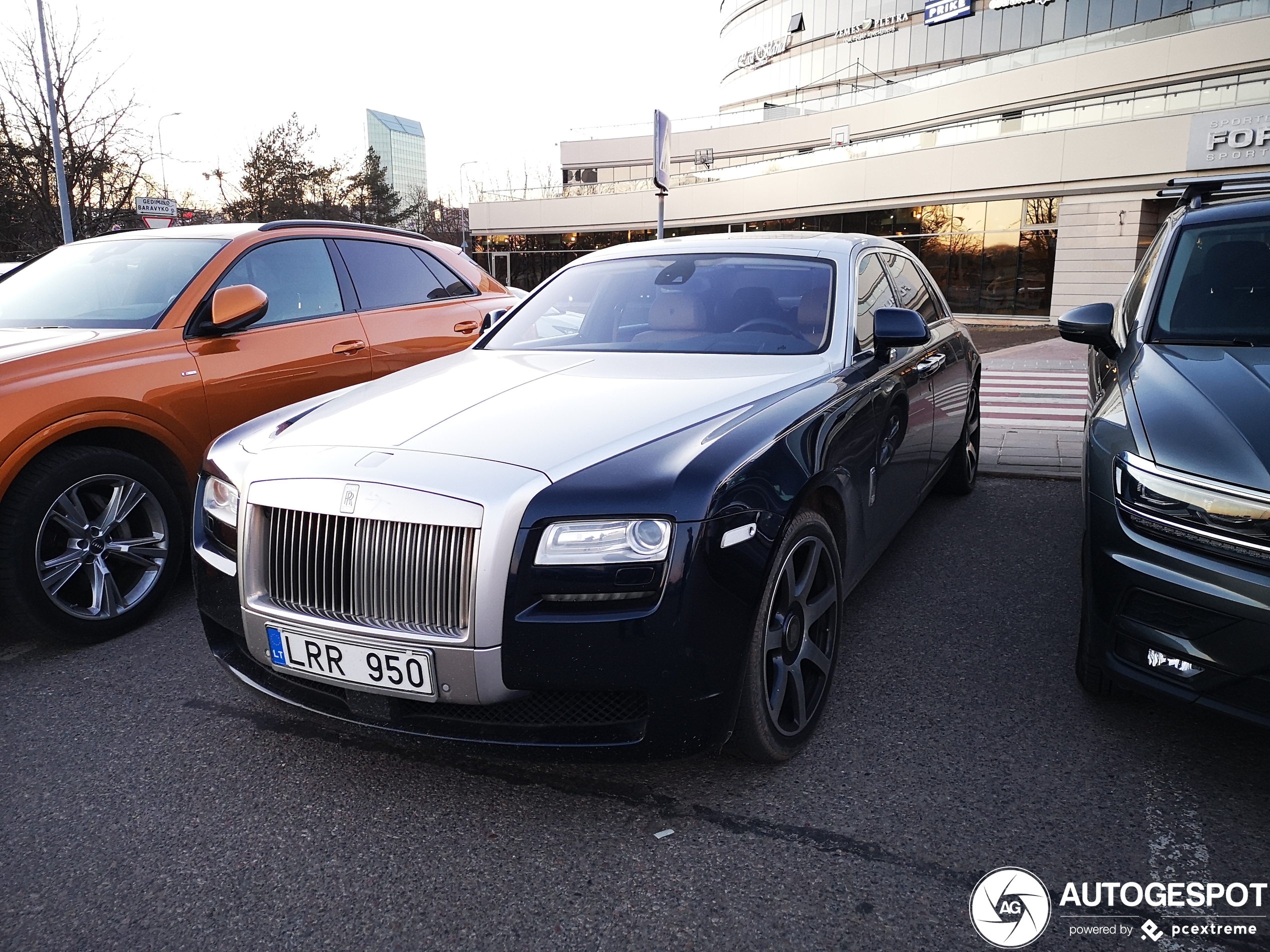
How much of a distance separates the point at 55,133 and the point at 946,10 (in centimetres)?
3405

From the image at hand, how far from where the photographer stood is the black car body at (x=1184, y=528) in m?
2.37

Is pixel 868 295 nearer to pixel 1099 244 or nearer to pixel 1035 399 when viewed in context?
pixel 1035 399

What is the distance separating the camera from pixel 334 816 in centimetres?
257

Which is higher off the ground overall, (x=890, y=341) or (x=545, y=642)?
(x=890, y=341)

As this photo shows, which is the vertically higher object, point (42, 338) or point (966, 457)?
point (42, 338)

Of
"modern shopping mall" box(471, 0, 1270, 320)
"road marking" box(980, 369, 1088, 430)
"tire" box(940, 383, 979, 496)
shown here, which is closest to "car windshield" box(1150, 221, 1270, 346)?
"tire" box(940, 383, 979, 496)

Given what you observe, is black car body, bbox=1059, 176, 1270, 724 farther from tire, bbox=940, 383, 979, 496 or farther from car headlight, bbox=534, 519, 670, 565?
tire, bbox=940, 383, 979, 496

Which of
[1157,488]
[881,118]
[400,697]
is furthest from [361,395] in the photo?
[881,118]

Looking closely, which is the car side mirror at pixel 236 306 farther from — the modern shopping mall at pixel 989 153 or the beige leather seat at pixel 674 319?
the modern shopping mall at pixel 989 153

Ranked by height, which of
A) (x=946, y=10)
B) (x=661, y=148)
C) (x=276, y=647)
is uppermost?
(x=946, y=10)

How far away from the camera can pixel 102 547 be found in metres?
3.85

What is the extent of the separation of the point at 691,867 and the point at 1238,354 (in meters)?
2.53

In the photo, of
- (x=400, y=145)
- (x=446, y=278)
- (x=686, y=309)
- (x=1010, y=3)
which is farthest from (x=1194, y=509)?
(x=400, y=145)

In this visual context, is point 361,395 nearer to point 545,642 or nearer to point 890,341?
point 545,642
